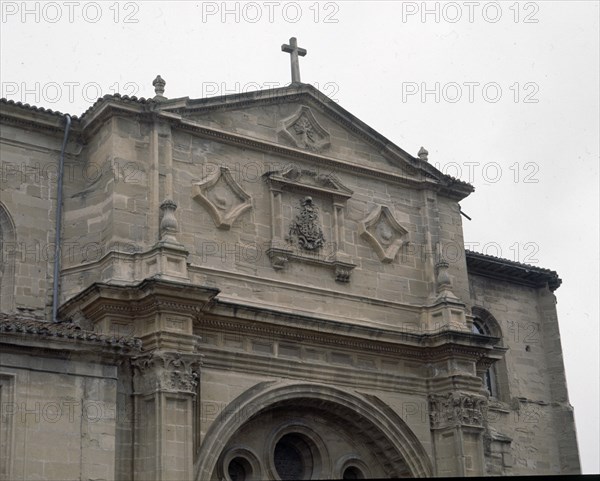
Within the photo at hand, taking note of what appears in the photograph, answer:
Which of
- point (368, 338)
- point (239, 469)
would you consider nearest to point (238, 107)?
point (368, 338)

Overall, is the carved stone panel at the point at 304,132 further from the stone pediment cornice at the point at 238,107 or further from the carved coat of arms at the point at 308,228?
the carved coat of arms at the point at 308,228

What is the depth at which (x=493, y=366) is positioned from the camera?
27422mm

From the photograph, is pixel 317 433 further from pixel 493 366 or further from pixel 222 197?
pixel 493 366

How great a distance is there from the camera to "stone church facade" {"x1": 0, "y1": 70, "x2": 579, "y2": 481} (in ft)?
64.0

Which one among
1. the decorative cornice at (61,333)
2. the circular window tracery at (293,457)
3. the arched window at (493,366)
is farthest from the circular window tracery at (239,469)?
the arched window at (493,366)

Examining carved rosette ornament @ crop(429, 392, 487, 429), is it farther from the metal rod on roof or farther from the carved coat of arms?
the metal rod on roof

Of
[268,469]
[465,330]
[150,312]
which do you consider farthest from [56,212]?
[465,330]

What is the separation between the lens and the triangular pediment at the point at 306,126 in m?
22.8

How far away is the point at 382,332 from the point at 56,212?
21.2 feet

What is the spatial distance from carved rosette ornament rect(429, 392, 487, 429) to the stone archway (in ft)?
2.18

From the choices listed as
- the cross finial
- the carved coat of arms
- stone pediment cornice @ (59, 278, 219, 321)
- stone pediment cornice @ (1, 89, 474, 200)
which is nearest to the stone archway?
stone pediment cornice @ (59, 278, 219, 321)

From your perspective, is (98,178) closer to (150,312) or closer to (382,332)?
(150,312)

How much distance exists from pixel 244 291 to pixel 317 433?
3023 mm

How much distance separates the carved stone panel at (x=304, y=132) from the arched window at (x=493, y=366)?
6.06m
